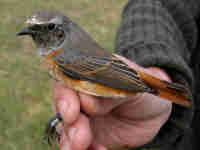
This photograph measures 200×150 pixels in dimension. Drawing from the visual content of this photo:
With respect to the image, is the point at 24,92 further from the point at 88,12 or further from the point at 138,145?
the point at 88,12

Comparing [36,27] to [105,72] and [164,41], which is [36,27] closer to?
[105,72]

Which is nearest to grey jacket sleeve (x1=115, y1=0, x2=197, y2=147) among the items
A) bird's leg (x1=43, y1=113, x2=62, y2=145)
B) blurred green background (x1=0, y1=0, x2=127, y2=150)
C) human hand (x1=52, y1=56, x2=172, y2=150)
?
human hand (x1=52, y1=56, x2=172, y2=150)

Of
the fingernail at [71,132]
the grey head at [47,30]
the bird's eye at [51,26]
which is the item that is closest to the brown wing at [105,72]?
the grey head at [47,30]

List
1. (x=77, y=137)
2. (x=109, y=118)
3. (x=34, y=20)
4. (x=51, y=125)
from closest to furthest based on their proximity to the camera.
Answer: (x=34, y=20), (x=77, y=137), (x=51, y=125), (x=109, y=118)

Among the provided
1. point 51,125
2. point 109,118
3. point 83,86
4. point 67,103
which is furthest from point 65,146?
point 109,118

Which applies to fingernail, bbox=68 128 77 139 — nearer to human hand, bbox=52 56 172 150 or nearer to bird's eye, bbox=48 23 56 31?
human hand, bbox=52 56 172 150

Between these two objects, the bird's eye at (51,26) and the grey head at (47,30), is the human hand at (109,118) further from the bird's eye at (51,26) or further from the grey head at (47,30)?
the bird's eye at (51,26)
